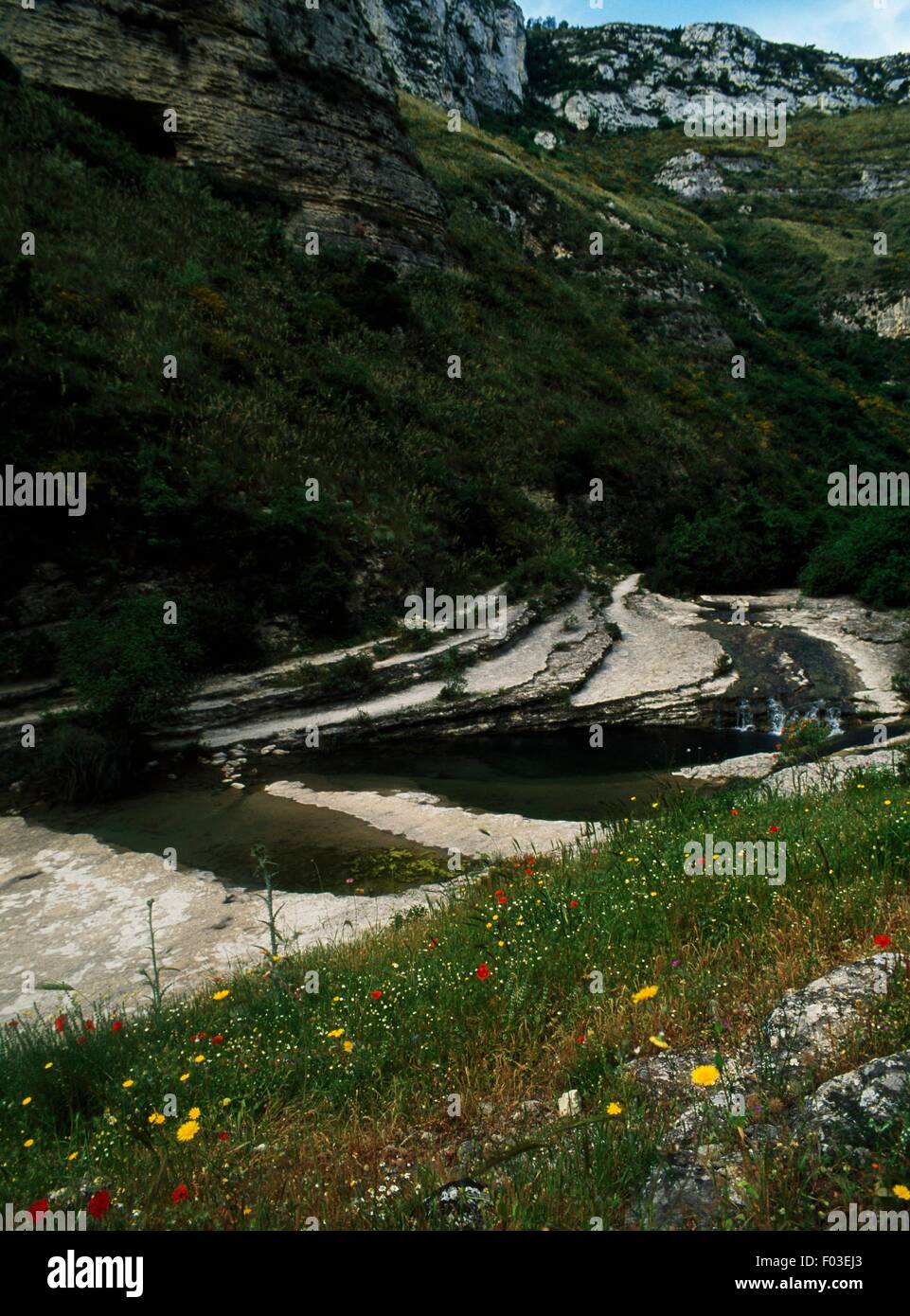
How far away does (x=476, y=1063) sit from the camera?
122 inches

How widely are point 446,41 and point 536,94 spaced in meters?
29.8

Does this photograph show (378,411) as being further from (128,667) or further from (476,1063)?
(476,1063)

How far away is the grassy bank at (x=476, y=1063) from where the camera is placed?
2.17 meters

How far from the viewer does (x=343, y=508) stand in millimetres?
20609

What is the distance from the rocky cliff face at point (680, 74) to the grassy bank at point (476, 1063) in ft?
426

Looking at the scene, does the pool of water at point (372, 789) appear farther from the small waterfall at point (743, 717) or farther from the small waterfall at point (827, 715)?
the small waterfall at point (827, 715)

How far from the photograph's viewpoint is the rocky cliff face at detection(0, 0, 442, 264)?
29156 millimetres

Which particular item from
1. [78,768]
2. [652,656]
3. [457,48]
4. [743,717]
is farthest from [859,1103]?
[457,48]

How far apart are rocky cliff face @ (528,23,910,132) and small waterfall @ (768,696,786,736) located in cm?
12076

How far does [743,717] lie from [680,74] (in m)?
151

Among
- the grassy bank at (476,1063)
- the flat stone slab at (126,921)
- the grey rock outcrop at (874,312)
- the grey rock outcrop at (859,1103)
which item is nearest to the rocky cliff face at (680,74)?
the grey rock outcrop at (874,312)

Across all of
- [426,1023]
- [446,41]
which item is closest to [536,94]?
[446,41]

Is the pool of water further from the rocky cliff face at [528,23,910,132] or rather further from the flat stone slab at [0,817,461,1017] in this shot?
the rocky cliff face at [528,23,910,132]
